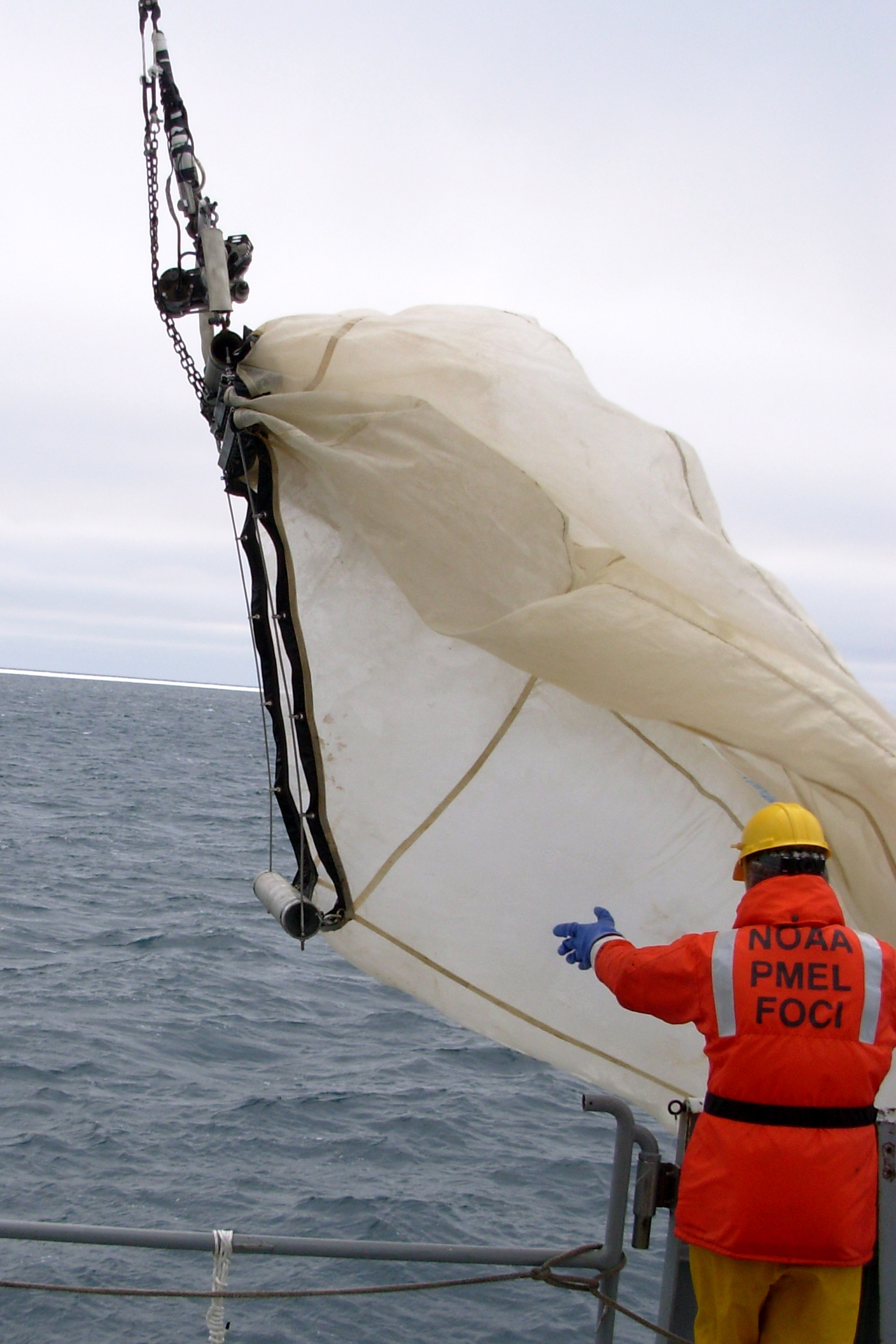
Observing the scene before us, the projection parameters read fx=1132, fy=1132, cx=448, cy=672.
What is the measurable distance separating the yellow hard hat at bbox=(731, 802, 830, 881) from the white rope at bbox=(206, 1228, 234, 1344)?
5.41ft

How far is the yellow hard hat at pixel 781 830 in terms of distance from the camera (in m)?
2.82

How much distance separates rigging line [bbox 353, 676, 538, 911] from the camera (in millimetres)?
3330

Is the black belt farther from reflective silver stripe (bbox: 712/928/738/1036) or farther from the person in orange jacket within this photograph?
reflective silver stripe (bbox: 712/928/738/1036)

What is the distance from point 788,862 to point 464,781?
967mm

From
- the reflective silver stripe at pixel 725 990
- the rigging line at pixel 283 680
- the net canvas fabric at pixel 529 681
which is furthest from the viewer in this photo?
the rigging line at pixel 283 680

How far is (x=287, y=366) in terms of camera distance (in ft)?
10.8

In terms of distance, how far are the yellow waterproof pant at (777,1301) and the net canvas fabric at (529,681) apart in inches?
30.6

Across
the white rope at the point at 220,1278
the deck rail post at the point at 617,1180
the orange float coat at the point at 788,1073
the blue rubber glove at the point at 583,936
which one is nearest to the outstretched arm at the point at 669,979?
the orange float coat at the point at 788,1073

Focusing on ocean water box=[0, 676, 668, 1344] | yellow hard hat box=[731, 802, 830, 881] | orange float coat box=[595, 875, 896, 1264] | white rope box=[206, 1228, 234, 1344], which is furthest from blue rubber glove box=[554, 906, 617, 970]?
ocean water box=[0, 676, 668, 1344]

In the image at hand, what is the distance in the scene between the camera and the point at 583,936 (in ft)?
10.3

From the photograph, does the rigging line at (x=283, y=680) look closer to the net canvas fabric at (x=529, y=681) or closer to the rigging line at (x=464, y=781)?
the net canvas fabric at (x=529, y=681)

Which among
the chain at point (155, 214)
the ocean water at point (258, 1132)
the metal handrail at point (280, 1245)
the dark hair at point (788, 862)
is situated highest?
the chain at point (155, 214)

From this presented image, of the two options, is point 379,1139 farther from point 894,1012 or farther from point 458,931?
point 894,1012

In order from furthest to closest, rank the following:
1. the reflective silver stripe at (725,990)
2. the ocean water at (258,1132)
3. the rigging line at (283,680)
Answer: the ocean water at (258,1132) → the rigging line at (283,680) → the reflective silver stripe at (725,990)
